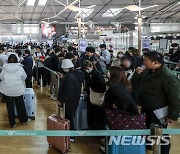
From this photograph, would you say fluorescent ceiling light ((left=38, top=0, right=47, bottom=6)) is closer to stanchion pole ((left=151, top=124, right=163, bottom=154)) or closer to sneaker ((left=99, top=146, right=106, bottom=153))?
sneaker ((left=99, top=146, right=106, bottom=153))

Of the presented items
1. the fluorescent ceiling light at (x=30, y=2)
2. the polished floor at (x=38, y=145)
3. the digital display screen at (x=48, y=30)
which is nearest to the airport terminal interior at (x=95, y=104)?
the polished floor at (x=38, y=145)

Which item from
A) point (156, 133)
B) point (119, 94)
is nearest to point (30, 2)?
point (119, 94)

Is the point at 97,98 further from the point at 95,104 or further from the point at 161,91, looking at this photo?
the point at 161,91

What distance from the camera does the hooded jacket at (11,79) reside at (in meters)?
5.75

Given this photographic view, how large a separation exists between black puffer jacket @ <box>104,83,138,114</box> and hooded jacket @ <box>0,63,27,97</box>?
2.66 metres

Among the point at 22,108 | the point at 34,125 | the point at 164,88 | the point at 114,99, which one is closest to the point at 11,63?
the point at 22,108

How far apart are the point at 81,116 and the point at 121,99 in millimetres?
2014

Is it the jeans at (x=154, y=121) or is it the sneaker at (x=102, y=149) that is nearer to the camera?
the jeans at (x=154, y=121)

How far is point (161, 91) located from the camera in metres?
3.46

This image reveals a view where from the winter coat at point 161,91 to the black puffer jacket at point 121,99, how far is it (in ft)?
0.53

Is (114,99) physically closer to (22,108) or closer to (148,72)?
(148,72)

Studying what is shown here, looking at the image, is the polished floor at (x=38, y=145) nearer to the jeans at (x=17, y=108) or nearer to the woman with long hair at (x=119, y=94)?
the jeans at (x=17, y=108)

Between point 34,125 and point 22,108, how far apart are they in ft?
1.47

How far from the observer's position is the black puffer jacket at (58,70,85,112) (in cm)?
479
